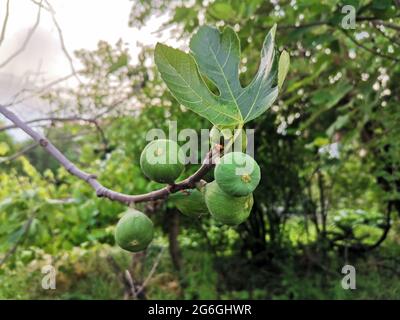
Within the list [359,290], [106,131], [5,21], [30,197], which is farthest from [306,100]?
[5,21]

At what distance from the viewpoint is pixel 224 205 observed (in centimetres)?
55

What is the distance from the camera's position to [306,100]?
3.36m

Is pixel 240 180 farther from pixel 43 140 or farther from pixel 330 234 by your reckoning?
pixel 330 234

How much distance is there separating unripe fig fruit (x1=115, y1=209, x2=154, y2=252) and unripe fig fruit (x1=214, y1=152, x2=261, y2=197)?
155 millimetres

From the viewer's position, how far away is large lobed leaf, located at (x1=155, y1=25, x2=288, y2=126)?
493mm

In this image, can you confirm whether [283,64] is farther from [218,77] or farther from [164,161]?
[164,161]

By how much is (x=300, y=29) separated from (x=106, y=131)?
2313 mm

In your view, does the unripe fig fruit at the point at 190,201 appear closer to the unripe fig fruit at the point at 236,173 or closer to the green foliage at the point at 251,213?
the unripe fig fruit at the point at 236,173

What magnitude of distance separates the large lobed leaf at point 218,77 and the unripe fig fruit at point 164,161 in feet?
0.25

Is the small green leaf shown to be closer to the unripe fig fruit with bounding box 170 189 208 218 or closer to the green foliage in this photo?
the unripe fig fruit with bounding box 170 189 208 218

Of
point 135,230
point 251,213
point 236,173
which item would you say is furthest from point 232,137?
point 251,213

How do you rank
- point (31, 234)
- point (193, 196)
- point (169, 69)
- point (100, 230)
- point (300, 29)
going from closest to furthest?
point (169, 69), point (193, 196), point (300, 29), point (31, 234), point (100, 230)

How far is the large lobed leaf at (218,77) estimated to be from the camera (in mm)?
493

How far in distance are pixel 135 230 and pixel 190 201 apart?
0.08m
